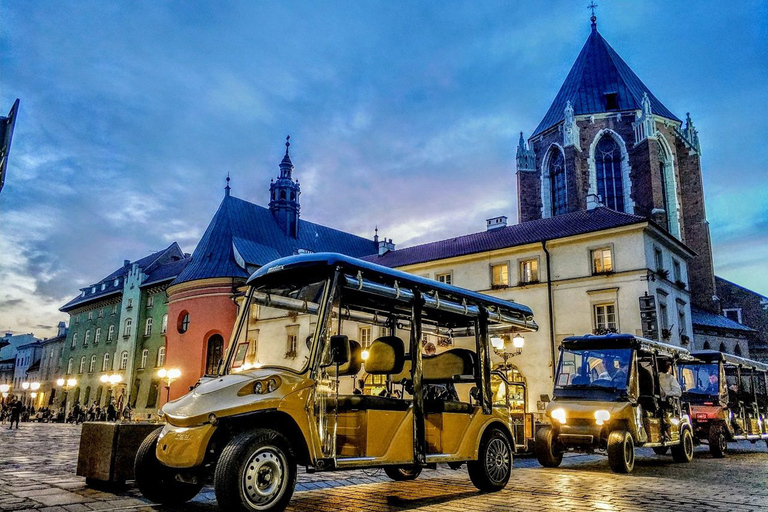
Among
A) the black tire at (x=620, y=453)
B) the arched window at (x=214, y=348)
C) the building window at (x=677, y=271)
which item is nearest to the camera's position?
the black tire at (x=620, y=453)

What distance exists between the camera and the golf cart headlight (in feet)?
38.0

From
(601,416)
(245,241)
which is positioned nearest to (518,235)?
(601,416)

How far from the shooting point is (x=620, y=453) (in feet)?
35.8

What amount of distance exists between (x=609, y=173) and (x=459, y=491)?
38.6 m

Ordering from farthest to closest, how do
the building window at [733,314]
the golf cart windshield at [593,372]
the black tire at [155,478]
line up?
1. the building window at [733,314]
2. the golf cart windshield at [593,372]
3. the black tire at [155,478]

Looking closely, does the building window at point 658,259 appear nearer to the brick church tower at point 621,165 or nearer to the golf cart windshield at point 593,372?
the brick church tower at point 621,165

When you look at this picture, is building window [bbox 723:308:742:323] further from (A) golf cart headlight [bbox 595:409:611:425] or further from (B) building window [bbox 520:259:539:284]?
(A) golf cart headlight [bbox 595:409:611:425]

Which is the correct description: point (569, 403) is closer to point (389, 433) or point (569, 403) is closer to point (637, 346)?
point (637, 346)

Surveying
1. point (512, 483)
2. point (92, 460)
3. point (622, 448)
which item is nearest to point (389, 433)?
point (512, 483)

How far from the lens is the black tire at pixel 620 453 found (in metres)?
10.9

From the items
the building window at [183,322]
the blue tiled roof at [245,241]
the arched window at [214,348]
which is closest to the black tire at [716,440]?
the arched window at [214,348]

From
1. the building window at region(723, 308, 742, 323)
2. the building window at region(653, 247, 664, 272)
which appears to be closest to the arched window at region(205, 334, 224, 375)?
the building window at region(653, 247, 664, 272)

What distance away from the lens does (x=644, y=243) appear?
25438 mm

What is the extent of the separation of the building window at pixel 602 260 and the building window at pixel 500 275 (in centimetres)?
438
